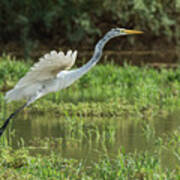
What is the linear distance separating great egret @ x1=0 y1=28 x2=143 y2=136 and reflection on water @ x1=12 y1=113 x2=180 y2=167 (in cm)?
62

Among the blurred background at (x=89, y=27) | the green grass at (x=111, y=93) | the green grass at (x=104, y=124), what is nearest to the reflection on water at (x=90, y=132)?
the green grass at (x=104, y=124)

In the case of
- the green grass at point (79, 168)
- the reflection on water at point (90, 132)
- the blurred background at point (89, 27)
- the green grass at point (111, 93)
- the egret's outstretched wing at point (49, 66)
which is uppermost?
the blurred background at point (89, 27)

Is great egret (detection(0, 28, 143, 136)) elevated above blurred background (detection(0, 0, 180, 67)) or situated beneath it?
situated beneath

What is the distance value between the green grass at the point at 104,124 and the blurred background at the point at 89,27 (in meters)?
5.09

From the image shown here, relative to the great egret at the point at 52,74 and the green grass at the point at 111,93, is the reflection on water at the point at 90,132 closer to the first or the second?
the green grass at the point at 111,93

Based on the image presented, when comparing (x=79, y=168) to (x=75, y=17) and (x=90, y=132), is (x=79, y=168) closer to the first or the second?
(x=90, y=132)

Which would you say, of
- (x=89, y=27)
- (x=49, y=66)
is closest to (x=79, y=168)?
(x=49, y=66)

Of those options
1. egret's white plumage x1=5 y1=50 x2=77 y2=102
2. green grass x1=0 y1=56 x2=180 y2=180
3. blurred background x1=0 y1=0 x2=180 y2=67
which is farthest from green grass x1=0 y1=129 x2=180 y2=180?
blurred background x1=0 y1=0 x2=180 y2=67

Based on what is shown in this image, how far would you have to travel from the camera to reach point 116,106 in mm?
8305

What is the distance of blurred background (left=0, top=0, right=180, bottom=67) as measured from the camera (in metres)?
16.4

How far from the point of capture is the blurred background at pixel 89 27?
16438 millimetres

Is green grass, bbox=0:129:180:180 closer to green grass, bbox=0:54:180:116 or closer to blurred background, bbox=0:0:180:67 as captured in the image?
green grass, bbox=0:54:180:116

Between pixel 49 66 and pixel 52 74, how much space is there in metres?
0.33

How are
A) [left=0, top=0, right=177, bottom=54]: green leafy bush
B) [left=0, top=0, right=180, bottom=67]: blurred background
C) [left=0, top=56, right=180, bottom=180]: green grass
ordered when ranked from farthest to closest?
1. [left=0, top=0, right=180, bottom=67]: blurred background
2. [left=0, top=0, right=177, bottom=54]: green leafy bush
3. [left=0, top=56, right=180, bottom=180]: green grass
